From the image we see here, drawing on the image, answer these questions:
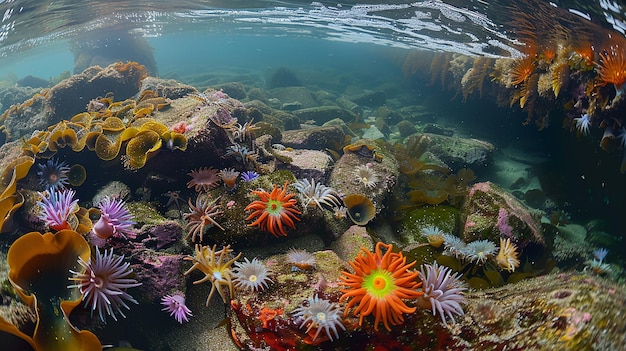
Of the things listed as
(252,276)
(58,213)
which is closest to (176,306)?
(252,276)

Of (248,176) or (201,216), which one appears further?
(248,176)

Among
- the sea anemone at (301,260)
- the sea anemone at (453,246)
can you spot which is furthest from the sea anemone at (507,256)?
the sea anemone at (301,260)

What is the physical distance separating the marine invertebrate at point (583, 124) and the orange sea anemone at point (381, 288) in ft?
20.2

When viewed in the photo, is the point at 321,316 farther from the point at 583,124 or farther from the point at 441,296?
the point at 583,124

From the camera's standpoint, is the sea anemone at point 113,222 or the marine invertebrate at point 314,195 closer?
the sea anemone at point 113,222

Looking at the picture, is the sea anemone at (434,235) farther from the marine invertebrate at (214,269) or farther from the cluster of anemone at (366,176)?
the marine invertebrate at (214,269)

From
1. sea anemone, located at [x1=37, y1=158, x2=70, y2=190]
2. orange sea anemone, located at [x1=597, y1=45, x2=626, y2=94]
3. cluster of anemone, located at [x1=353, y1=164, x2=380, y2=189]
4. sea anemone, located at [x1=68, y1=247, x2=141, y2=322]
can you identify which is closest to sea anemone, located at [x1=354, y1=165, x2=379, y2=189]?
cluster of anemone, located at [x1=353, y1=164, x2=380, y2=189]

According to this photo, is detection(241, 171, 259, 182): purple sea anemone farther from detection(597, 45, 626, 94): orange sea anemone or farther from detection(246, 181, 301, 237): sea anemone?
detection(597, 45, 626, 94): orange sea anemone

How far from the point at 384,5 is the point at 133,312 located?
43.2 feet

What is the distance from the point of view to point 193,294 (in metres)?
4.31

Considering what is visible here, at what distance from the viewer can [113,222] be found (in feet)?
13.2

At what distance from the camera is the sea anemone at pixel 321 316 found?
10.4 ft

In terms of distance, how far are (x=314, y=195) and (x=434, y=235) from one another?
6.52ft

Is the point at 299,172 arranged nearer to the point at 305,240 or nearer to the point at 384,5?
the point at 305,240
